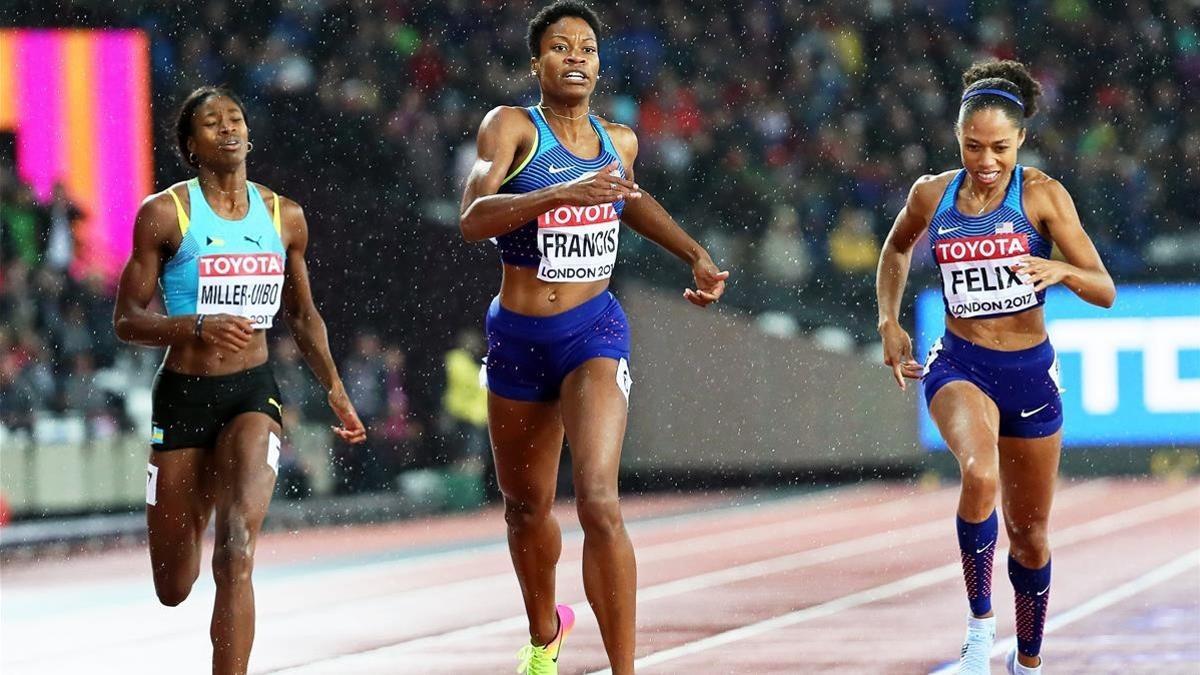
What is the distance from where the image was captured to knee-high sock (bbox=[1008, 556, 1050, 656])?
669 centimetres

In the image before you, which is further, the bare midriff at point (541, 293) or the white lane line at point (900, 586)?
the white lane line at point (900, 586)

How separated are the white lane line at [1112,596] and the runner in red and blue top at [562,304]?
5.83 ft

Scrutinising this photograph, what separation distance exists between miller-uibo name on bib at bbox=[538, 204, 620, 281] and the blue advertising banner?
11.7 meters

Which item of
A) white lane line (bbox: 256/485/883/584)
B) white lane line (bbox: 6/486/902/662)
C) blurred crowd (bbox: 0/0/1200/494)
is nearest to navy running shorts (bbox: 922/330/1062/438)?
white lane line (bbox: 6/486/902/662)

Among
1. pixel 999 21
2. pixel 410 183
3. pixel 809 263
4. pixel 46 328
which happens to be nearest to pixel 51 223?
pixel 46 328

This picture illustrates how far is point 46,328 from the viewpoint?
47.8ft

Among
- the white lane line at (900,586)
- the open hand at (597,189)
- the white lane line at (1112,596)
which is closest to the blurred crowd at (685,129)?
the white lane line at (900,586)

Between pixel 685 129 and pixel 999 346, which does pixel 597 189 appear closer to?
pixel 999 346

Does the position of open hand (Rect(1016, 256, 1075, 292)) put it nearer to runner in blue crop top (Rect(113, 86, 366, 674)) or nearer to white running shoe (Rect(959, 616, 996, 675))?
white running shoe (Rect(959, 616, 996, 675))

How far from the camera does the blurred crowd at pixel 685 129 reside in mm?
16578

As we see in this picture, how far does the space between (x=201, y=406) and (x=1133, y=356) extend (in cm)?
1296

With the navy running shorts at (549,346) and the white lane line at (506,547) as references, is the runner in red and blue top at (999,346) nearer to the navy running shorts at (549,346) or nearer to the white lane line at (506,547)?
the navy running shorts at (549,346)

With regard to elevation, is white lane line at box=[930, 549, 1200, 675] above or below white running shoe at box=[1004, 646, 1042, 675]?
below

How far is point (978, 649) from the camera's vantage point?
6.61 meters
